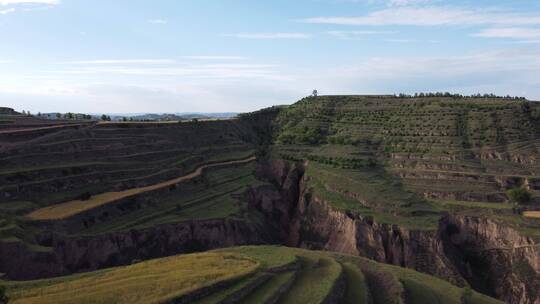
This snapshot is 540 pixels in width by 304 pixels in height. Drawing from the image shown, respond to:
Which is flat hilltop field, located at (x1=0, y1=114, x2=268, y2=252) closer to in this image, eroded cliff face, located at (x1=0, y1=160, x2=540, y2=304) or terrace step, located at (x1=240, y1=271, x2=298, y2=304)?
eroded cliff face, located at (x1=0, y1=160, x2=540, y2=304)

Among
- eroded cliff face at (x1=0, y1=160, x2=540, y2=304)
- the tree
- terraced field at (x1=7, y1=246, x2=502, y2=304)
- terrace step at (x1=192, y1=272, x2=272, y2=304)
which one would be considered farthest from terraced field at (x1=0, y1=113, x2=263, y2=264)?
the tree

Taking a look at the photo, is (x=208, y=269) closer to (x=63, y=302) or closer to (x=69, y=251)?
(x=63, y=302)

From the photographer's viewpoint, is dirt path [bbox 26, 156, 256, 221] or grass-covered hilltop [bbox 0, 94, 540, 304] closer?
grass-covered hilltop [bbox 0, 94, 540, 304]

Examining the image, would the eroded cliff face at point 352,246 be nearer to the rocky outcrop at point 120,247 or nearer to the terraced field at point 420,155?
the rocky outcrop at point 120,247

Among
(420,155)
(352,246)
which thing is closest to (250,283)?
(352,246)

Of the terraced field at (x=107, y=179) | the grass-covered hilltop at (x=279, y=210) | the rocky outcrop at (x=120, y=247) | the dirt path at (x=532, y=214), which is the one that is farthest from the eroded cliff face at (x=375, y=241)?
the dirt path at (x=532, y=214)
